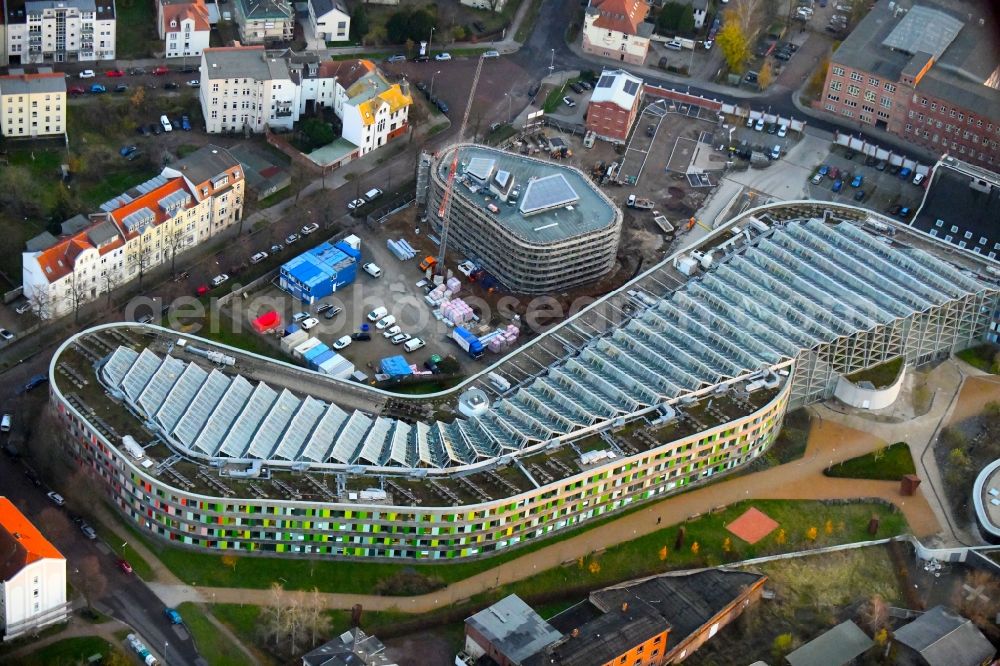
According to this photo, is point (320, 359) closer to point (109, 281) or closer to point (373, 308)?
point (373, 308)

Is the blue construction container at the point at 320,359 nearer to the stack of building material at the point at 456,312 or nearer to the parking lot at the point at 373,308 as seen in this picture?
the parking lot at the point at 373,308

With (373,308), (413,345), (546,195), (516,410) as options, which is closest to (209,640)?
(516,410)

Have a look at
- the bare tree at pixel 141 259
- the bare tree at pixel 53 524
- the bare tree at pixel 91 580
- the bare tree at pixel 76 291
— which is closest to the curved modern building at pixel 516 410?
the bare tree at pixel 53 524

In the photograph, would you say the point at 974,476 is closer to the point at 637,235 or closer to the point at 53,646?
the point at 637,235

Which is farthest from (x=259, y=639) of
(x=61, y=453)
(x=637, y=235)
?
(x=637, y=235)

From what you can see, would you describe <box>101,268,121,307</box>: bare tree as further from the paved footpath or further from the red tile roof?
the red tile roof
